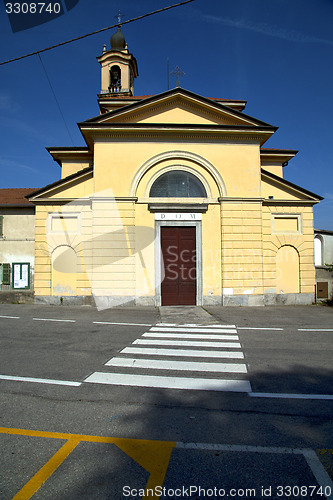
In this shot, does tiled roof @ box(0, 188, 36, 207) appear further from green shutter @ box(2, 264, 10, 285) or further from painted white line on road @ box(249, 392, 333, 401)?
painted white line on road @ box(249, 392, 333, 401)

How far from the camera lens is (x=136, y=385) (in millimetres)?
4863

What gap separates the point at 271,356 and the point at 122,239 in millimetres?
9767

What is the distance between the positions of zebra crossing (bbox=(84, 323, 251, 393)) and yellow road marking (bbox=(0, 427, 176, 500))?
5.26 feet

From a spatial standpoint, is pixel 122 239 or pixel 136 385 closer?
pixel 136 385

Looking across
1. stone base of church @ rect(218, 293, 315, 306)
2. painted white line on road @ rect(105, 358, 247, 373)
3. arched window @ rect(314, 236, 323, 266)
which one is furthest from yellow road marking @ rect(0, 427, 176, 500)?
arched window @ rect(314, 236, 323, 266)

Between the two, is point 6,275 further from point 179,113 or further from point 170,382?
point 170,382

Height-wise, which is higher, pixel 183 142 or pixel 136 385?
pixel 183 142

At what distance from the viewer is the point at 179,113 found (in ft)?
52.0

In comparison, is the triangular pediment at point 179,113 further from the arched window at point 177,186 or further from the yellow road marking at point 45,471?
the yellow road marking at point 45,471

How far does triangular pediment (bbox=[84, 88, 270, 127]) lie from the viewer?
15375 millimetres

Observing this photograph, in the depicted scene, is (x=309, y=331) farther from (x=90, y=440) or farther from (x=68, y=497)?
(x=68, y=497)

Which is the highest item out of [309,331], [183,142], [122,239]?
[183,142]

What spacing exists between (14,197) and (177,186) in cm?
1030

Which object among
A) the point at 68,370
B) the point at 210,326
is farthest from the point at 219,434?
the point at 210,326
